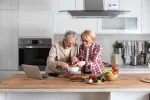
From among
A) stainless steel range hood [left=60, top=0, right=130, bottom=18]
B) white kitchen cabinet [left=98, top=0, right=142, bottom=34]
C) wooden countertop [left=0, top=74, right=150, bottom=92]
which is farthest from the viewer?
white kitchen cabinet [left=98, top=0, right=142, bottom=34]

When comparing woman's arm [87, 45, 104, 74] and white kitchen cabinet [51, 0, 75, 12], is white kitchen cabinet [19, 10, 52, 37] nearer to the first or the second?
white kitchen cabinet [51, 0, 75, 12]

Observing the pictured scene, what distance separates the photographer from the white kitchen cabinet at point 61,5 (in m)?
4.28

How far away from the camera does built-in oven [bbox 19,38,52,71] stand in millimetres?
4242

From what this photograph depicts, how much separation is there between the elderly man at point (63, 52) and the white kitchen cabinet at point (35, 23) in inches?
45.3

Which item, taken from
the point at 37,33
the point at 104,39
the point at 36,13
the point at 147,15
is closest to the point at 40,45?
the point at 37,33

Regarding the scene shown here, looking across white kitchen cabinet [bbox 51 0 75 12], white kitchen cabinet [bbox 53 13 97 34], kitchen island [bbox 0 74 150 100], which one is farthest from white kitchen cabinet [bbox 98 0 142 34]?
kitchen island [bbox 0 74 150 100]

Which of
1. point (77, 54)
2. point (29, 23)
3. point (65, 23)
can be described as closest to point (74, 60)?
point (77, 54)

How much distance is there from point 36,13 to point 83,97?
2123 mm

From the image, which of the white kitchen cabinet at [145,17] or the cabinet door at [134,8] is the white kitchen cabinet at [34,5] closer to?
the cabinet door at [134,8]

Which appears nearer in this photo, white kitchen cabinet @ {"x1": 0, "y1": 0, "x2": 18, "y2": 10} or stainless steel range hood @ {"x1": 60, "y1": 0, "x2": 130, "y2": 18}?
stainless steel range hood @ {"x1": 60, "y1": 0, "x2": 130, "y2": 18}

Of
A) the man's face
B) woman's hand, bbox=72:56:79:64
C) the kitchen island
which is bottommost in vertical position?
the kitchen island

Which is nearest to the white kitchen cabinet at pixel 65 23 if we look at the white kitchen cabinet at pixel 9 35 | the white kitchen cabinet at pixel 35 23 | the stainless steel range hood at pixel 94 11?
the white kitchen cabinet at pixel 35 23

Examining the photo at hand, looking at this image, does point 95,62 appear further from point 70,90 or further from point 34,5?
point 34,5

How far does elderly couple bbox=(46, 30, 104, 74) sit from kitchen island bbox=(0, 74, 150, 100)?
38 centimetres
